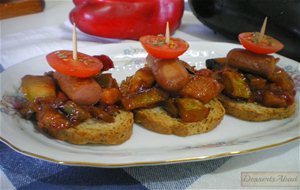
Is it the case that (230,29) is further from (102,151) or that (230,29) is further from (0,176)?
(0,176)

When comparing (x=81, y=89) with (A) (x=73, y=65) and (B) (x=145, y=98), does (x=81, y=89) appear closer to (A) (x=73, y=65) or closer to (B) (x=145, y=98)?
(A) (x=73, y=65)

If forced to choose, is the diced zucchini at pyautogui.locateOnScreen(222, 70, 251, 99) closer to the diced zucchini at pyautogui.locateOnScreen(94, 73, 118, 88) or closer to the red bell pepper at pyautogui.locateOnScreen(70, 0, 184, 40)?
the diced zucchini at pyautogui.locateOnScreen(94, 73, 118, 88)

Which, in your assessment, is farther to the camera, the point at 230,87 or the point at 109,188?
the point at 230,87

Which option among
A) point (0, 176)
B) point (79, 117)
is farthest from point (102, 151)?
point (0, 176)

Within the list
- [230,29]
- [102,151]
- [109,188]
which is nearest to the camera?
[109,188]

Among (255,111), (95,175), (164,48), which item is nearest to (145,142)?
(95,175)

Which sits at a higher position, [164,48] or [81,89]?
[164,48]

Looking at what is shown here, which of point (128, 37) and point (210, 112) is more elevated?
point (210, 112)
